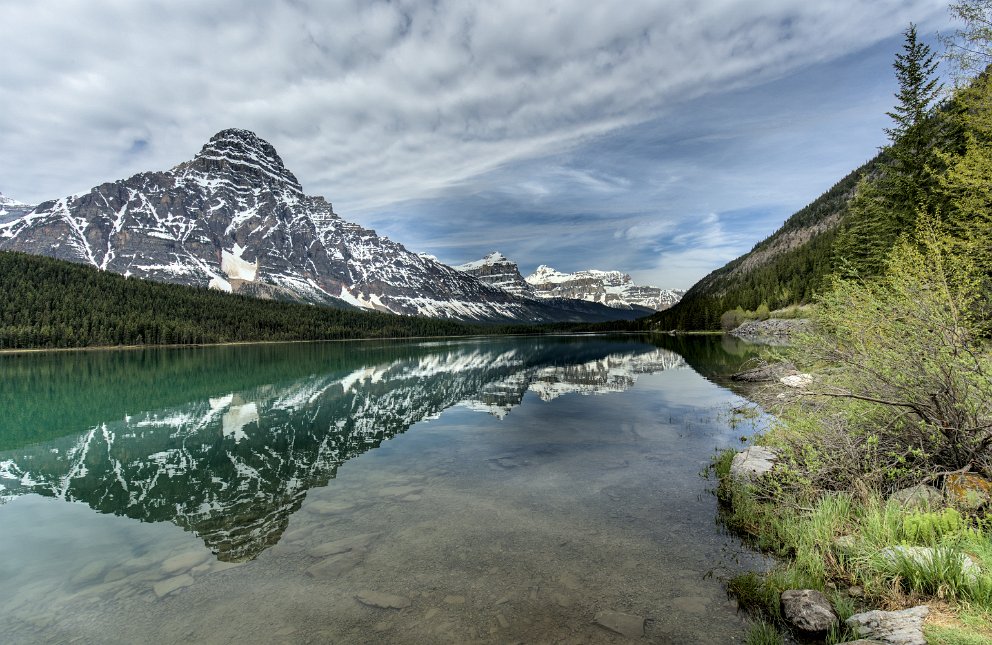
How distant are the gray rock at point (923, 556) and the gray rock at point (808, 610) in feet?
4.74

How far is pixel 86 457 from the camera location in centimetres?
2456

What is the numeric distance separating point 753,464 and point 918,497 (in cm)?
563

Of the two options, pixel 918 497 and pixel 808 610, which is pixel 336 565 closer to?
pixel 808 610

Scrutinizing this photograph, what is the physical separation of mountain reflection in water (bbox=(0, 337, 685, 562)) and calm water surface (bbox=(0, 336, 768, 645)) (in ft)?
0.59

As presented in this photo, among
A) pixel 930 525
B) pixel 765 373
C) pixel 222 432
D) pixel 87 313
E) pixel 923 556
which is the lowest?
pixel 222 432

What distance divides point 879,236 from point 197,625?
67505 millimetres

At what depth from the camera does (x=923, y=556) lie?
27.1 ft

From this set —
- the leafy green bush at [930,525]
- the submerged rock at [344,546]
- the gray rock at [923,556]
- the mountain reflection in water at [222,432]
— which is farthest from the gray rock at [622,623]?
the mountain reflection in water at [222,432]

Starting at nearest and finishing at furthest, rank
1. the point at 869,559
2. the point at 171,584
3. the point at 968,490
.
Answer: the point at 869,559
the point at 968,490
the point at 171,584

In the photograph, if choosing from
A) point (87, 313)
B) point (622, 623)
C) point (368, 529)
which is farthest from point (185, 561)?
point (87, 313)

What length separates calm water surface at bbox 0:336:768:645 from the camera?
9.60 m

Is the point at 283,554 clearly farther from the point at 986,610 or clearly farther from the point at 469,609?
the point at 986,610

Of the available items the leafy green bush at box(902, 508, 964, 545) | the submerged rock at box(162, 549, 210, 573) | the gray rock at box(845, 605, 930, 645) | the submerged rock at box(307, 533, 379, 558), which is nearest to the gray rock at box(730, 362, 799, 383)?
the leafy green bush at box(902, 508, 964, 545)

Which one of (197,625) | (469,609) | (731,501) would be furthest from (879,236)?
(197,625)
